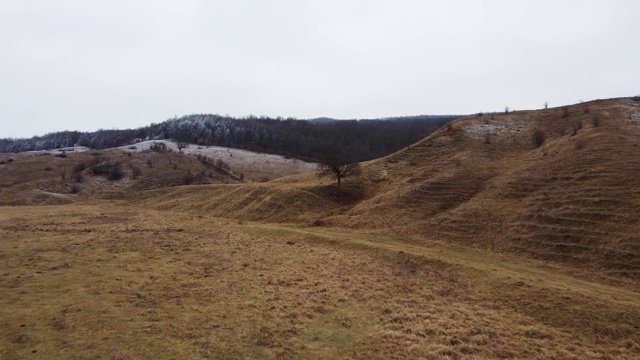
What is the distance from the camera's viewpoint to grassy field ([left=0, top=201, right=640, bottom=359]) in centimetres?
1162

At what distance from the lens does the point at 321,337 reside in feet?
40.6

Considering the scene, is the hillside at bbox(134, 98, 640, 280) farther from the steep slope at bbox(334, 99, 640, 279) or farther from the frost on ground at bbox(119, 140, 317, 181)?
the frost on ground at bbox(119, 140, 317, 181)

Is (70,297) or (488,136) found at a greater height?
(488,136)

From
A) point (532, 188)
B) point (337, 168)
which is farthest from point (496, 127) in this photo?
point (337, 168)

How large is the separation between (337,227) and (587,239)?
53.1 feet

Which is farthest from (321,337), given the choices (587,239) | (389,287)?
(587,239)

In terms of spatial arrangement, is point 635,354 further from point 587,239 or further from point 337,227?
point 337,227

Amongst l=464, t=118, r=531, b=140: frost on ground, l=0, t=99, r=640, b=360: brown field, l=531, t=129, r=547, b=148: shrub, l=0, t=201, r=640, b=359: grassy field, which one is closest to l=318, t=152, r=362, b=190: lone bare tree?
l=0, t=99, r=640, b=360: brown field

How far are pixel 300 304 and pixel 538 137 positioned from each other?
35.2 m

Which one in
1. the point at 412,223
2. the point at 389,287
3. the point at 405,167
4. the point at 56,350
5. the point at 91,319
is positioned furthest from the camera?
the point at 405,167

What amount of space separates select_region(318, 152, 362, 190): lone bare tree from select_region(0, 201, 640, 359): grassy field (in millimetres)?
16320

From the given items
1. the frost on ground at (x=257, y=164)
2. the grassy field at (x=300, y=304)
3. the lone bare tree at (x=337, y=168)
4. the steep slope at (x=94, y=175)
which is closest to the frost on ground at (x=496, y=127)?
the lone bare tree at (x=337, y=168)

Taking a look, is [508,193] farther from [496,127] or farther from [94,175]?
[94,175]

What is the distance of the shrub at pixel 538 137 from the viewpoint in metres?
39.3
